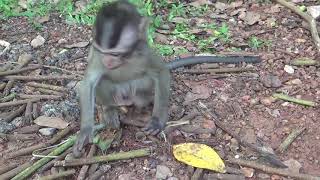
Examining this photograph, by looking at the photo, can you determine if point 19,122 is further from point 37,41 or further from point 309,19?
point 309,19

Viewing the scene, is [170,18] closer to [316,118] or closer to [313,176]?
[316,118]

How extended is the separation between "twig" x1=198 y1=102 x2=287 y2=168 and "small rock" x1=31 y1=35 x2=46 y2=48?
1783mm

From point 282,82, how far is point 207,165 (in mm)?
1328

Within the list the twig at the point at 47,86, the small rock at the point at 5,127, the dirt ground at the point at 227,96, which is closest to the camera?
the dirt ground at the point at 227,96

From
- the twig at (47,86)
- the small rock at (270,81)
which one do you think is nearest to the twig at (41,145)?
the twig at (47,86)

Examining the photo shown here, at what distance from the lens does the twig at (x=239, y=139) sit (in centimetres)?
419

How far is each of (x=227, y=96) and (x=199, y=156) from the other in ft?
2.83

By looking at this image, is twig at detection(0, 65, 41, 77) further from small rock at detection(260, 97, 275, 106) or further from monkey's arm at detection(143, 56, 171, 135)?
small rock at detection(260, 97, 275, 106)

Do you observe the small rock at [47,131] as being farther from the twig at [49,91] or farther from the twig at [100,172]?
the twig at [100,172]

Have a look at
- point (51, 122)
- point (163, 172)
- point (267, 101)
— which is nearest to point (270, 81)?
point (267, 101)

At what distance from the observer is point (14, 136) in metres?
4.44

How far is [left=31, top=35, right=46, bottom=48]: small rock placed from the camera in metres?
5.52

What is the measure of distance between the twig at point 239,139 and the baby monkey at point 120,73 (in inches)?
17.0

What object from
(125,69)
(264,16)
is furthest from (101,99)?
(264,16)
